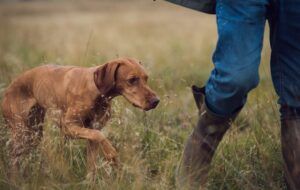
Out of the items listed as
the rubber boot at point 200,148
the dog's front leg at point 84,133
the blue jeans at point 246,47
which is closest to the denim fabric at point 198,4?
the blue jeans at point 246,47

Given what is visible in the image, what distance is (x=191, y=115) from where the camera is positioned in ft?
20.9

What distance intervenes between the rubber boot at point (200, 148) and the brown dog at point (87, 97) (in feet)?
0.96

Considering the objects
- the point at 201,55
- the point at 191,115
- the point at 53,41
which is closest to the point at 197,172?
the point at 191,115

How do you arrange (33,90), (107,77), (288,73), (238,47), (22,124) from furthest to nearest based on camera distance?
(33,90)
(22,124)
(107,77)
(288,73)
(238,47)

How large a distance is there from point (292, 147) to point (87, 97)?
49.8 inches

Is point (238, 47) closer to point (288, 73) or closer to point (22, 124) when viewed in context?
point (288, 73)

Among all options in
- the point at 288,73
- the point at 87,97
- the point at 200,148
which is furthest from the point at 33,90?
the point at 288,73

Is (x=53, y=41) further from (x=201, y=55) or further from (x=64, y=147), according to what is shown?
(x=64, y=147)

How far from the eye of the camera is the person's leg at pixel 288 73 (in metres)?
4.23

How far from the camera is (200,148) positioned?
4531 mm

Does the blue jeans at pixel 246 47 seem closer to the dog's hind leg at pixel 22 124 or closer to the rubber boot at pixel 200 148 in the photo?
the rubber boot at pixel 200 148

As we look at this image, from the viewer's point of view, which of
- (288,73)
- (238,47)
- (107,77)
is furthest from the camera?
(107,77)

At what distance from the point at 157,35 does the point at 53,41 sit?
11.2ft

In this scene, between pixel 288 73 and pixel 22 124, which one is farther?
pixel 22 124
